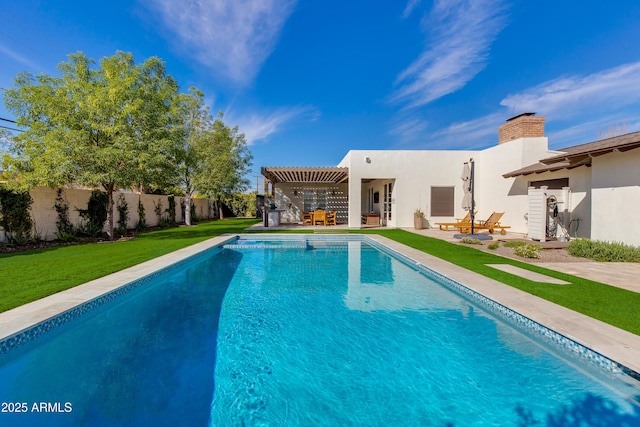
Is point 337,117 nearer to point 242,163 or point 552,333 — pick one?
point 242,163

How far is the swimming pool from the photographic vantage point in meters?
2.47

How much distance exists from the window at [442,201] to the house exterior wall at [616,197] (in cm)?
738

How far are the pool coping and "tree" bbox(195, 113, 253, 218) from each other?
1368cm

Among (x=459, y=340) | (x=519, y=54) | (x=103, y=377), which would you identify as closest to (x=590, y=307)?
(x=459, y=340)

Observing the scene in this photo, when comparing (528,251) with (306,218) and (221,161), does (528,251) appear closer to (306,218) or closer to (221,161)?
(306,218)

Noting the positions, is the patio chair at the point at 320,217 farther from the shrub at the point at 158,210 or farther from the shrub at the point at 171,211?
the shrub at the point at 171,211

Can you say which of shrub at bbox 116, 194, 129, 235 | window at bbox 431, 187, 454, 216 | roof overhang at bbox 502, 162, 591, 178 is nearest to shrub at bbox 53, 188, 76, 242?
shrub at bbox 116, 194, 129, 235

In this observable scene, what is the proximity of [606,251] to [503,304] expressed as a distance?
5.82m

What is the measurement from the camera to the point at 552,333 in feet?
10.8

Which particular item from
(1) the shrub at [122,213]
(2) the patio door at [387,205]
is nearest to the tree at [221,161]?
(1) the shrub at [122,213]

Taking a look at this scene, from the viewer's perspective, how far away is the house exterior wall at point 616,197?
739cm

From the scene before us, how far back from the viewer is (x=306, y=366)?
3217mm

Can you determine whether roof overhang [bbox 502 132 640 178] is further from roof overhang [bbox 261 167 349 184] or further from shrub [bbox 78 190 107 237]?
shrub [bbox 78 190 107 237]

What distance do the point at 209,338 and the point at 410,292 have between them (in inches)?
148
